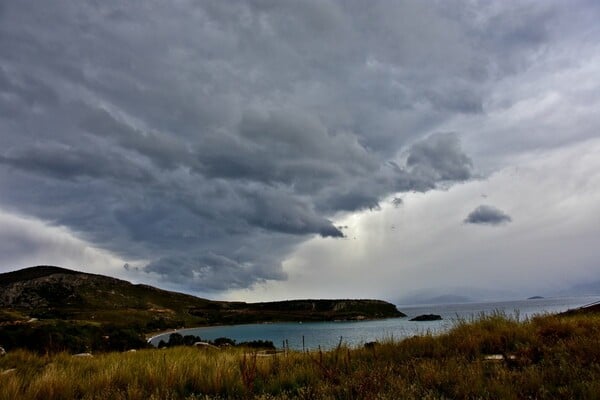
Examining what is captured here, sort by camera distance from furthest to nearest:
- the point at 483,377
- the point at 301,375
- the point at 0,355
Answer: the point at 0,355, the point at 301,375, the point at 483,377

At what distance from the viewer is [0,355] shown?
15656 mm

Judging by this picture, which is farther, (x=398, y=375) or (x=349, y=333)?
(x=349, y=333)

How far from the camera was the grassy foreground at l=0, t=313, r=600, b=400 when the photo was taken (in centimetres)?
682

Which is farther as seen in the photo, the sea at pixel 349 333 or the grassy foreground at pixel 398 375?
the sea at pixel 349 333

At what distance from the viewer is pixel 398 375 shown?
805 centimetres

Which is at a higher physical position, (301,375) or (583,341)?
(583,341)

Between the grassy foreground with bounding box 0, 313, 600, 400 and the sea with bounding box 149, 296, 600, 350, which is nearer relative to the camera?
the grassy foreground with bounding box 0, 313, 600, 400

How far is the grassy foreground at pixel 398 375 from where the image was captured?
6820 mm

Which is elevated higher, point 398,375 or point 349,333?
point 398,375

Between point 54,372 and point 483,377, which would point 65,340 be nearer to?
point 54,372

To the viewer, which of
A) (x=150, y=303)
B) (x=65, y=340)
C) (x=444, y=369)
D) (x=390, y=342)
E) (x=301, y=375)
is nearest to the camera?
(x=444, y=369)

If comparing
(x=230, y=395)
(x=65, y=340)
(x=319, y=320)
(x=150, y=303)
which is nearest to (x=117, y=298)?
(x=150, y=303)

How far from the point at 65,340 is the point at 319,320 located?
532ft

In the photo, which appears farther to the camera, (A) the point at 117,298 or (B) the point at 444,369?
(A) the point at 117,298
